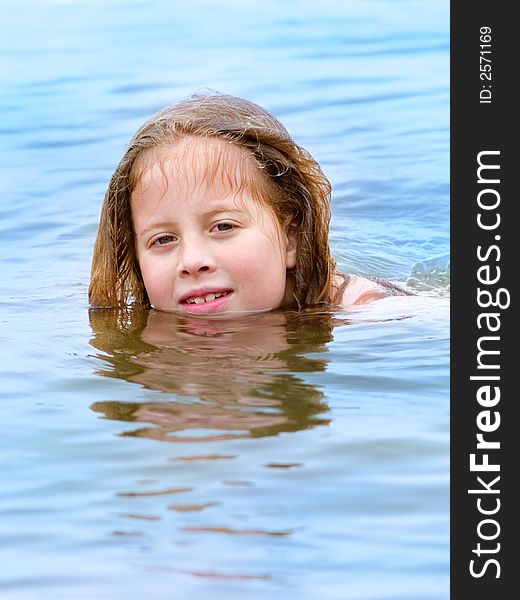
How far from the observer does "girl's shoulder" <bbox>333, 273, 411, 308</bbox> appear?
6078mm

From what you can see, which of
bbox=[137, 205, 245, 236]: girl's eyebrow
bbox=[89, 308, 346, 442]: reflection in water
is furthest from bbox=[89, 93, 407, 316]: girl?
bbox=[89, 308, 346, 442]: reflection in water

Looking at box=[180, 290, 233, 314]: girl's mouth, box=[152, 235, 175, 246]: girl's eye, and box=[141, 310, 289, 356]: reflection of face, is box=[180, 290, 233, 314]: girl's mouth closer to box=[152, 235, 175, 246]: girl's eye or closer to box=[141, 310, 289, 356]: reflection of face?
box=[141, 310, 289, 356]: reflection of face

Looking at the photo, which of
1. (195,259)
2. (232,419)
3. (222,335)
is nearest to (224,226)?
(195,259)

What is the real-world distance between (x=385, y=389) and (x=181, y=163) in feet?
5.66

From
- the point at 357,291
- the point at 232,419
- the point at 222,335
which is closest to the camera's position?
the point at 232,419

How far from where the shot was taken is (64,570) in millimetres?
2920

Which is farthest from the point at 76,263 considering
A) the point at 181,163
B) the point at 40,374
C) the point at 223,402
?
the point at 223,402

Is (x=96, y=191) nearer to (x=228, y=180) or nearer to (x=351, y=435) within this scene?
(x=228, y=180)

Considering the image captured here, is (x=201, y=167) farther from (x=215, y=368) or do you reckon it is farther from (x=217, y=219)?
(x=215, y=368)

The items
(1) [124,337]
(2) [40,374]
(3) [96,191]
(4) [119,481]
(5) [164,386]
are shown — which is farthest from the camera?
(3) [96,191]

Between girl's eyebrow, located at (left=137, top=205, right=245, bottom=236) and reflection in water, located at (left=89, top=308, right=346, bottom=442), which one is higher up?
girl's eyebrow, located at (left=137, top=205, right=245, bottom=236)

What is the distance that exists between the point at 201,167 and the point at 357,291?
1160 mm

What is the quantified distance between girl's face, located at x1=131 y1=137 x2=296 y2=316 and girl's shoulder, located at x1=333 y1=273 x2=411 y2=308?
0.52 meters

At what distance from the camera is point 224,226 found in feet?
17.8
